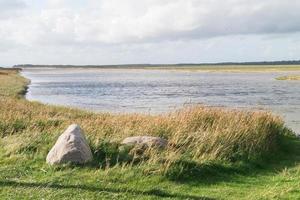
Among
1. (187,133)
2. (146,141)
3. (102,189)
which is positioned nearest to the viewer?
(102,189)

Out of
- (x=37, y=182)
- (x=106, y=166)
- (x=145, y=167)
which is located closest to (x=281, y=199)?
(x=145, y=167)

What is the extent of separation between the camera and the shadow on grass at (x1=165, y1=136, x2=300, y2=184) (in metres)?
11.2

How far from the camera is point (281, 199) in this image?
9469 mm

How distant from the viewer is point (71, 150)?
11797 mm

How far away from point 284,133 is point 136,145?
8399 millimetres

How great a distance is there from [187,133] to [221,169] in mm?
2443

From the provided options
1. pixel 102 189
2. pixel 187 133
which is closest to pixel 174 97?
pixel 187 133

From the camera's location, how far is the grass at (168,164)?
9.90 meters

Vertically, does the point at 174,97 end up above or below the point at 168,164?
below

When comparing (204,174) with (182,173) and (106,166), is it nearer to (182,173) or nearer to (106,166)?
(182,173)

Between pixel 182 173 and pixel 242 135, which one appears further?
pixel 242 135

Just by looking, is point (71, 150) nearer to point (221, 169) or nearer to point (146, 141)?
point (146, 141)

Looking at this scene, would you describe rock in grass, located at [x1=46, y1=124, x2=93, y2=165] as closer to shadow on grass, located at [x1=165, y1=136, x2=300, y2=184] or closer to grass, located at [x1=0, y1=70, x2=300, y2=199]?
grass, located at [x1=0, y1=70, x2=300, y2=199]

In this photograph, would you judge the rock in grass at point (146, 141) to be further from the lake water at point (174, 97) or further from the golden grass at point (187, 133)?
the lake water at point (174, 97)
